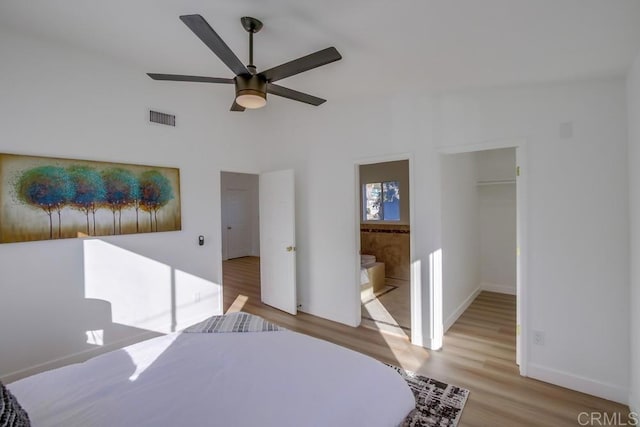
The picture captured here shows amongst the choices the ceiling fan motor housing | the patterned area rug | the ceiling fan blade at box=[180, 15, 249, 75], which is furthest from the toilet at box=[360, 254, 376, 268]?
the ceiling fan blade at box=[180, 15, 249, 75]

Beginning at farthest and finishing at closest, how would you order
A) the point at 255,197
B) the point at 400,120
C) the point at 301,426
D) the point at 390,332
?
the point at 255,197, the point at 390,332, the point at 400,120, the point at 301,426

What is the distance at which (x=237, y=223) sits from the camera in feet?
28.3

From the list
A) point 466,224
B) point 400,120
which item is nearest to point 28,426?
point 400,120

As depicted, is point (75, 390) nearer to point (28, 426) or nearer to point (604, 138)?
point (28, 426)

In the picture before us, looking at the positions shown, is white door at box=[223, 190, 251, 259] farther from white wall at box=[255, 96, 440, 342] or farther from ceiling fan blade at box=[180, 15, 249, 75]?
ceiling fan blade at box=[180, 15, 249, 75]

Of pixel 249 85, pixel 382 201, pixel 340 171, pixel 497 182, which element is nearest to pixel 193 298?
pixel 340 171

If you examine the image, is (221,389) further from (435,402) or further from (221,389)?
(435,402)

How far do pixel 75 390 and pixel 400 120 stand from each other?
129 inches

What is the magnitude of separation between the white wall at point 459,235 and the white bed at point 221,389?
81.3 inches

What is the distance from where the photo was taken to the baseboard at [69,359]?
2375mm

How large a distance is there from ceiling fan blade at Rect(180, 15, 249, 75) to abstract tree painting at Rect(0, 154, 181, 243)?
6.40 ft

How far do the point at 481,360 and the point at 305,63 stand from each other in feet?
9.84

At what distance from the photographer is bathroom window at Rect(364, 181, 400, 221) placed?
20.4 ft

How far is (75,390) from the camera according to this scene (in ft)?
4.45
